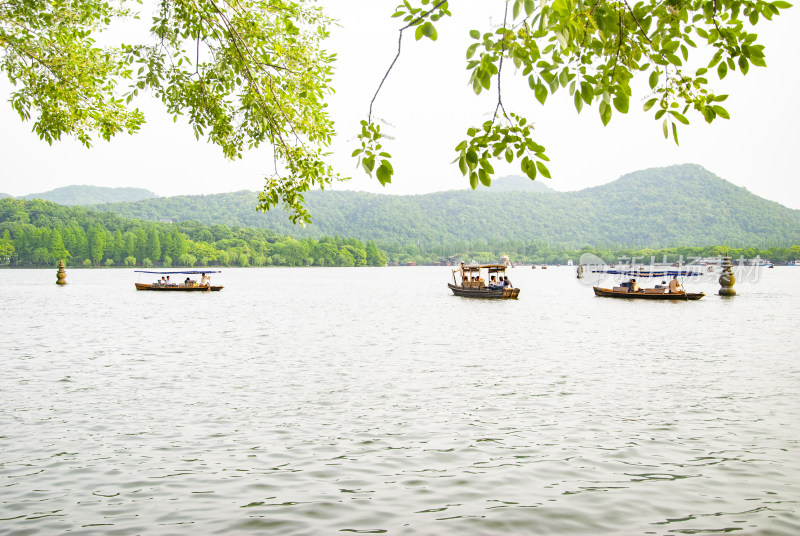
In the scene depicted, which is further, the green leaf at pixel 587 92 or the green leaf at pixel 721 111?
the green leaf at pixel 721 111

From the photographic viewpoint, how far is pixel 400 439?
12.0m

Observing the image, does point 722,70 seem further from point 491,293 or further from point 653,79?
point 491,293

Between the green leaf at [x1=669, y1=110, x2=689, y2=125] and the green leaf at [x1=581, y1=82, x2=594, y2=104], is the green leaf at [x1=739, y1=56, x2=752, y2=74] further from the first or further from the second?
the green leaf at [x1=581, y1=82, x2=594, y2=104]

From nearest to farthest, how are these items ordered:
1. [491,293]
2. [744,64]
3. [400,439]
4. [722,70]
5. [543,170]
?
1. [543,170]
2. [744,64]
3. [722,70]
4. [400,439]
5. [491,293]

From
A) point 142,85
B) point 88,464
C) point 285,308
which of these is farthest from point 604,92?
point 285,308

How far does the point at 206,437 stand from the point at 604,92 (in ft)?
33.9

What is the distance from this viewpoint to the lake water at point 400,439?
827 centimetres

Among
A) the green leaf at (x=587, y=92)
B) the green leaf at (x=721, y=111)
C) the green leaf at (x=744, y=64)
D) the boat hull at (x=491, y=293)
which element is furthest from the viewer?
the boat hull at (x=491, y=293)

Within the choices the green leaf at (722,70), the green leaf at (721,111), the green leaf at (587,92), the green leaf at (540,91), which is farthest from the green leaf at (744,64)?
the green leaf at (540,91)

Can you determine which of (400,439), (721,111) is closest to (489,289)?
(400,439)

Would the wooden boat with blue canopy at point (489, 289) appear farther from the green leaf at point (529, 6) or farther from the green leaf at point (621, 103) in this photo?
the green leaf at point (529, 6)

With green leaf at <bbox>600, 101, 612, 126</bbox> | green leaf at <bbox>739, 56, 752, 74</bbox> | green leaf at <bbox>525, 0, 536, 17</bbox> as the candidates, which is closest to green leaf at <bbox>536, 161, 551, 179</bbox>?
green leaf at <bbox>600, 101, 612, 126</bbox>

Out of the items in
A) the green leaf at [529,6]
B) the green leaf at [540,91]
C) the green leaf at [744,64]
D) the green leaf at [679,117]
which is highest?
the green leaf at [529,6]

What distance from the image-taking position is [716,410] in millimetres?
14391
